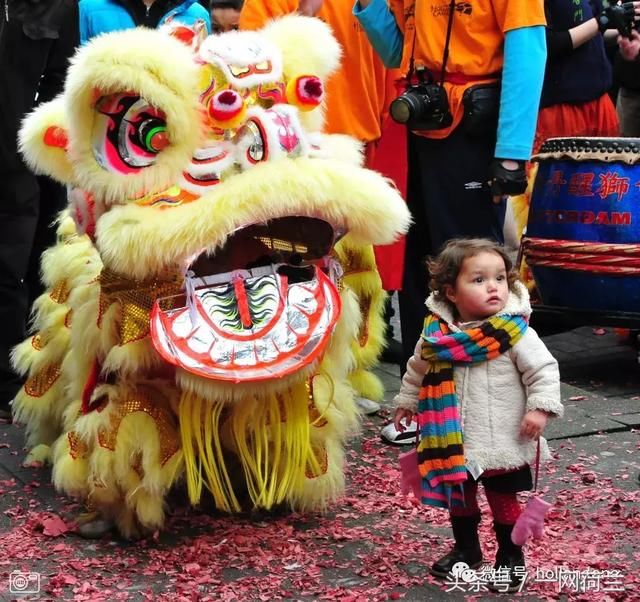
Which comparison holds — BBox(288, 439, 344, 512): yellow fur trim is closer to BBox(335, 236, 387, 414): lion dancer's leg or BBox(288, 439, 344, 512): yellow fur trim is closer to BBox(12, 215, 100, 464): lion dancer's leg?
BBox(335, 236, 387, 414): lion dancer's leg

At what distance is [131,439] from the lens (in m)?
3.40

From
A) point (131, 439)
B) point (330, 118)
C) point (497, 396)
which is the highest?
point (330, 118)

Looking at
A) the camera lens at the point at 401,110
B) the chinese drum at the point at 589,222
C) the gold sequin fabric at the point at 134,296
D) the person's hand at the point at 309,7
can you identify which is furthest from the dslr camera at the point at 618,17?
the gold sequin fabric at the point at 134,296

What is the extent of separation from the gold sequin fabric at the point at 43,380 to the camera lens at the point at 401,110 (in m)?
1.46

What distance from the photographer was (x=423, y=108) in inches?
159

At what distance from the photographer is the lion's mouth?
3.27 metres

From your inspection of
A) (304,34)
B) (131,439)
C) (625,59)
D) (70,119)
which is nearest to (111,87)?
(70,119)

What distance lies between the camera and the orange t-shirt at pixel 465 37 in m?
4.04

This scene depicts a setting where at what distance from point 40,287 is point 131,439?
1904 millimetres

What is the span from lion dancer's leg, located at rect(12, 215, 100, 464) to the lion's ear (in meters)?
0.33

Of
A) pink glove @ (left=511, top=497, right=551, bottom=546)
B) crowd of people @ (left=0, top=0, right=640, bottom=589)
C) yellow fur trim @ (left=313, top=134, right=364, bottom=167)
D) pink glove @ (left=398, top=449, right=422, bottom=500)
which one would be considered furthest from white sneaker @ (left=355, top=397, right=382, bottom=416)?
pink glove @ (left=511, top=497, right=551, bottom=546)

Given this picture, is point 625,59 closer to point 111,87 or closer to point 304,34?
point 304,34

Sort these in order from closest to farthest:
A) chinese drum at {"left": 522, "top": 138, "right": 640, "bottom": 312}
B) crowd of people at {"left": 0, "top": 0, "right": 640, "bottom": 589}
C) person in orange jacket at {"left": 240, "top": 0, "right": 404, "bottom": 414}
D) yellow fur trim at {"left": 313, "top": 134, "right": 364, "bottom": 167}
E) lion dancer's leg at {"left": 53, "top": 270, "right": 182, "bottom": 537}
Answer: crowd of people at {"left": 0, "top": 0, "right": 640, "bottom": 589}
lion dancer's leg at {"left": 53, "top": 270, "right": 182, "bottom": 537}
yellow fur trim at {"left": 313, "top": 134, "right": 364, "bottom": 167}
person in orange jacket at {"left": 240, "top": 0, "right": 404, "bottom": 414}
chinese drum at {"left": 522, "top": 138, "right": 640, "bottom": 312}

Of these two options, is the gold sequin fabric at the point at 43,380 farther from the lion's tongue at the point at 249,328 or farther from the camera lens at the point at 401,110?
the camera lens at the point at 401,110
